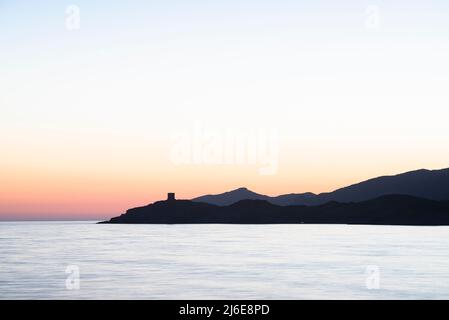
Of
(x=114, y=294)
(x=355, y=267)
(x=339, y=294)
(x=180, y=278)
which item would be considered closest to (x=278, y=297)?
(x=339, y=294)

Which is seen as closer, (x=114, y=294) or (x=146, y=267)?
(x=114, y=294)

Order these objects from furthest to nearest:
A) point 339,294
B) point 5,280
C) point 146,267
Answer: point 146,267 < point 5,280 < point 339,294

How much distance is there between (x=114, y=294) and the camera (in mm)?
34844
